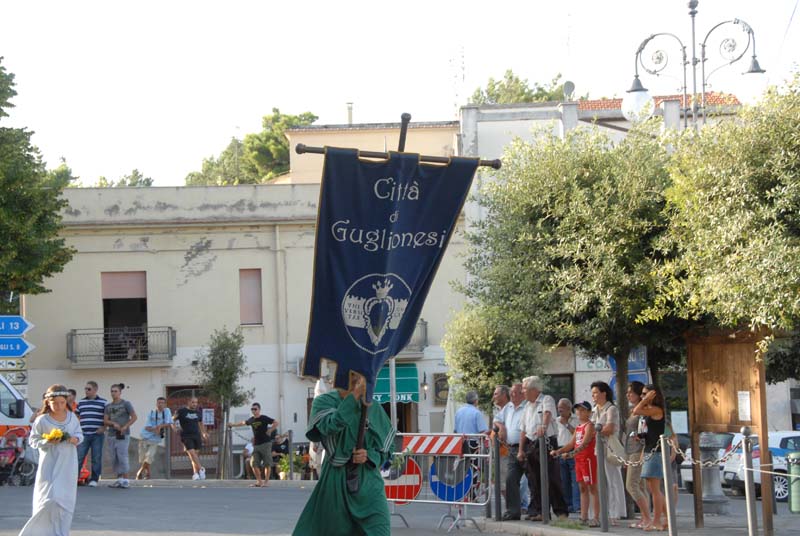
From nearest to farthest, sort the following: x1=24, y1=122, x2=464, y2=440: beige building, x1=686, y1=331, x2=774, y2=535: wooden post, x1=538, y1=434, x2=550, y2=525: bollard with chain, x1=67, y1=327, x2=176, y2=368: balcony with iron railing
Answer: x1=686, y1=331, x2=774, y2=535: wooden post < x1=538, y1=434, x2=550, y2=525: bollard with chain < x1=67, y1=327, x2=176, y2=368: balcony with iron railing < x1=24, y1=122, x2=464, y2=440: beige building

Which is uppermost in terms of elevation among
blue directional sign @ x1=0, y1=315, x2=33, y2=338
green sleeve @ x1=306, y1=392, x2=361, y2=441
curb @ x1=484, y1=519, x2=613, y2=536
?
blue directional sign @ x1=0, y1=315, x2=33, y2=338

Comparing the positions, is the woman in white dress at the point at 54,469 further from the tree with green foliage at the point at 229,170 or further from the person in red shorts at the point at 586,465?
the tree with green foliage at the point at 229,170

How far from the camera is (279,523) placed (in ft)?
50.4

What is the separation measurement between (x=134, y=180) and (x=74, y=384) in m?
37.8

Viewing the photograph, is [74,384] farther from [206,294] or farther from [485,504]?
[485,504]

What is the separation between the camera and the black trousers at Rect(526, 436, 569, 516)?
1519 cm

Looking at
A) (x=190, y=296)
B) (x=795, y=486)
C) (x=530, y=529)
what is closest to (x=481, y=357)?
(x=530, y=529)

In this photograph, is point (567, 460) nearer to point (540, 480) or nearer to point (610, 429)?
point (540, 480)

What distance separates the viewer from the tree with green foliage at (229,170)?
2731 inches

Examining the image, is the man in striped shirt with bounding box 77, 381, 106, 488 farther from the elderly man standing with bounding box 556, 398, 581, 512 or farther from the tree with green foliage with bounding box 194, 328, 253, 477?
the tree with green foliage with bounding box 194, 328, 253, 477

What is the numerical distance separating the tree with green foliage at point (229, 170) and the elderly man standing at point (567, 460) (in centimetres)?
4958

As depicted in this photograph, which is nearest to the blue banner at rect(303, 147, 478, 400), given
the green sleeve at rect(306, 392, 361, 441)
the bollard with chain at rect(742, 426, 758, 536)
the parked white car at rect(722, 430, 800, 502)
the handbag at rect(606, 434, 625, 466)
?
the green sleeve at rect(306, 392, 361, 441)

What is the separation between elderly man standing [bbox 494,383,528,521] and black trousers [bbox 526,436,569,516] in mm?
158

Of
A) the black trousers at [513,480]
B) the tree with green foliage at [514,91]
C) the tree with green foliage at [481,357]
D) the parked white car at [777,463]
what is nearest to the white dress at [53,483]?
the black trousers at [513,480]
